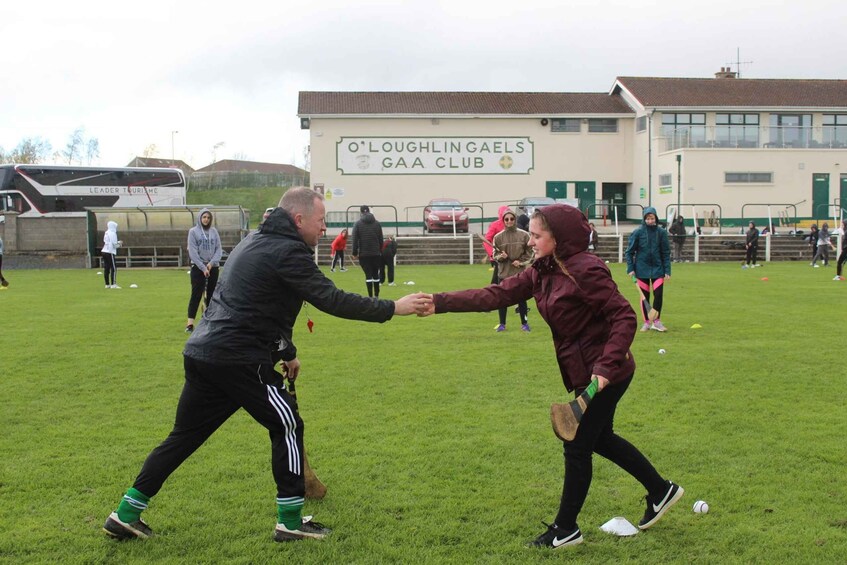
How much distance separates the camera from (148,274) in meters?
28.6

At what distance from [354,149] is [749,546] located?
137 feet

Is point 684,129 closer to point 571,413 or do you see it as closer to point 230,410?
point 571,413

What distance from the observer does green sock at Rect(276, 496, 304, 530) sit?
179 inches

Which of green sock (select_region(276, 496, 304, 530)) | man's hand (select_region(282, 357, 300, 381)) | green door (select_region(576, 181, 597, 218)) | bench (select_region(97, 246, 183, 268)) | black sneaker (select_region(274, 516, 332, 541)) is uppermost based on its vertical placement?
green door (select_region(576, 181, 597, 218))

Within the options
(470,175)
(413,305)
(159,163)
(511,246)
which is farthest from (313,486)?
(159,163)

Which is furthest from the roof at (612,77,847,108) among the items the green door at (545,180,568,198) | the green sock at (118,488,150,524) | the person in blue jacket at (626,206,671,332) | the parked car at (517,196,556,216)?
the green sock at (118,488,150,524)

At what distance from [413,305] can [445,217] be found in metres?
34.5

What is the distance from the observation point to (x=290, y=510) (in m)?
4.54

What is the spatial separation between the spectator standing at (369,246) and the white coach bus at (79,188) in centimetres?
2791

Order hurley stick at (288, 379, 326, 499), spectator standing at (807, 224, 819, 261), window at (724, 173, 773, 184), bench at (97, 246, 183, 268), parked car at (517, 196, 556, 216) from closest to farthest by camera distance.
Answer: hurley stick at (288, 379, 326, 499) < spectator standing at (807, 224, 819, 261) < bench at (97, 246, 183, 268) < parked car at (517, 196, 556, 216) < window at (724, 173, 773, 184)

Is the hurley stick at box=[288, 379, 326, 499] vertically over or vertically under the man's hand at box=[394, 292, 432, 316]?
under

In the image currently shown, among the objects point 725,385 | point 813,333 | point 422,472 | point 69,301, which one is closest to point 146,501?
point 422,472

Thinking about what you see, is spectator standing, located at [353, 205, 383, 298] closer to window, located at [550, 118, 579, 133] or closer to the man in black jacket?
the man in black jacket

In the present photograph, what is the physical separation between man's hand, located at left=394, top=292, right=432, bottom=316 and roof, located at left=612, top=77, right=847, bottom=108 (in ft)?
142
